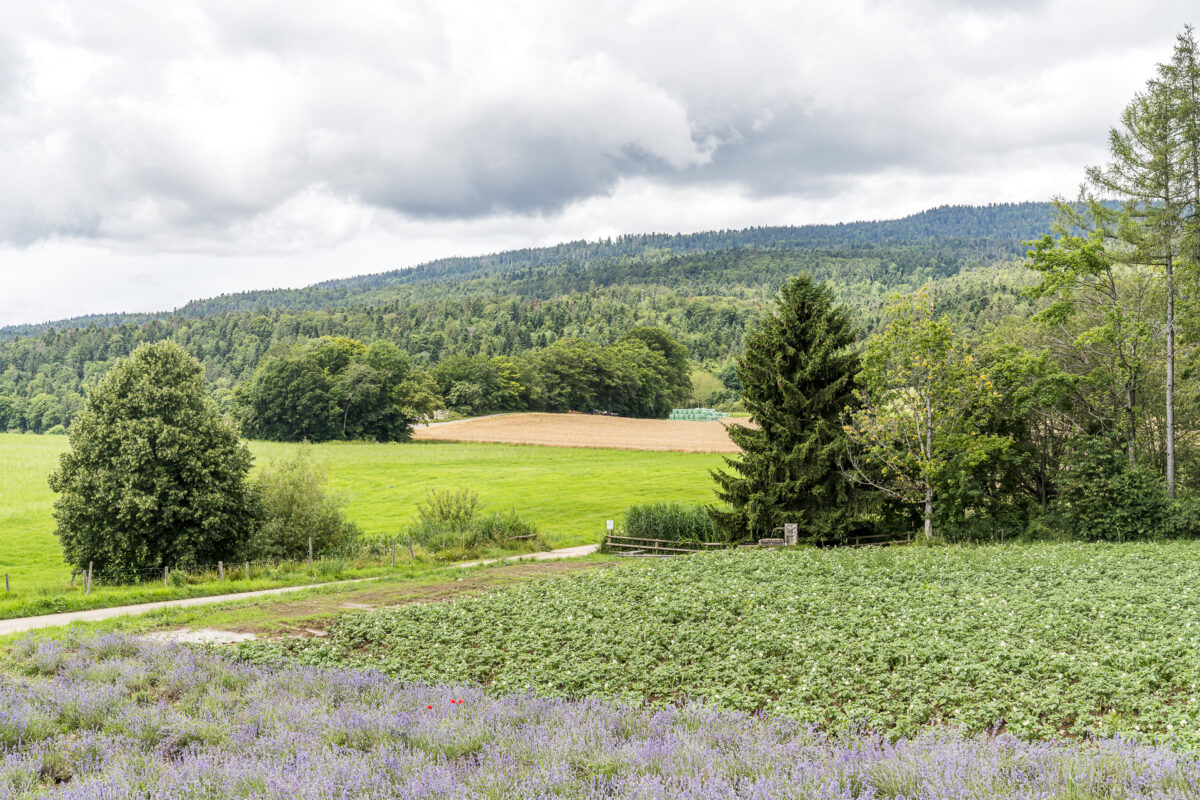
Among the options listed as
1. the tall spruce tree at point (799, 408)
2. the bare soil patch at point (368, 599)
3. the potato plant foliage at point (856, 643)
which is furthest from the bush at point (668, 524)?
the potato plant foliage at point (856, 643)

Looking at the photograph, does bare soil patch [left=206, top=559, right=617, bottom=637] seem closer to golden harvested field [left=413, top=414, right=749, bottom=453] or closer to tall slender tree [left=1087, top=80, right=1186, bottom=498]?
tall slender tree [left=1087, top=80, right=1186, bottom=498]

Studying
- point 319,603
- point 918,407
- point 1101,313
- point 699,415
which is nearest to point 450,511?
point 319,603

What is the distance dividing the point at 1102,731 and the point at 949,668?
9.09ft

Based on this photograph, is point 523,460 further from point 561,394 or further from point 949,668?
point 949,668

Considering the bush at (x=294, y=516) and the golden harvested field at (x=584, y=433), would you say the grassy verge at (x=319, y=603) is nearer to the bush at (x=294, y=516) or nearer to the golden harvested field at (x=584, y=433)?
the bush at (x=294, y=516)

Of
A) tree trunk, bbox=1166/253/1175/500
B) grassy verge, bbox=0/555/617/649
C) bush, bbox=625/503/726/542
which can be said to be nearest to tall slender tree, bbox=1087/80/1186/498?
tree trunk, bbox=1166/253/1175/500

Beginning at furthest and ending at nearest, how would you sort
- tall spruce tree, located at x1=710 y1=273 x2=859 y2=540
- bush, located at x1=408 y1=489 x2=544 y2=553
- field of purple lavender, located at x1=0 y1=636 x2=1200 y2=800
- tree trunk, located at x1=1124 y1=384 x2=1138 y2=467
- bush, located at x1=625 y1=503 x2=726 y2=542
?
bush, located at x1=625 y1=503 x2=726 y2=542
bush, located at x1=408 y1=489 x2=544 y2=553
tall spruce tree, located at x1=710 y1=273 x2=859 y2=540
tree trunk, located at x1=1124 y1=384 x2=1138 y2=467
field of purple lavender, located at x1=0 y1=636 x2=1200 y2=800

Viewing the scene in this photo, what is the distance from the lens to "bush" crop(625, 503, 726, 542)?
4050 centimetres

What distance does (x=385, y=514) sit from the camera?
2111 inches

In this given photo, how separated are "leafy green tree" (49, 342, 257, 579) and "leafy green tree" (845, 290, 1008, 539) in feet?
94.0

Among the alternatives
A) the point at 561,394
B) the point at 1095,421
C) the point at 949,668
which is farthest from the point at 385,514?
the point at 561,394

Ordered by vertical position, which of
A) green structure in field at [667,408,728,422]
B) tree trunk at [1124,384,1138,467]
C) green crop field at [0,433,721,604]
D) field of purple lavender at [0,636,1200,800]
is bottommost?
A: green crop field at [0,433,721,604]

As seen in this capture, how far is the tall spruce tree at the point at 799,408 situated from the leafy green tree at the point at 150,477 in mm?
24418

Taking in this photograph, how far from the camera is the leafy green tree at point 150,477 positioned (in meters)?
31.0
